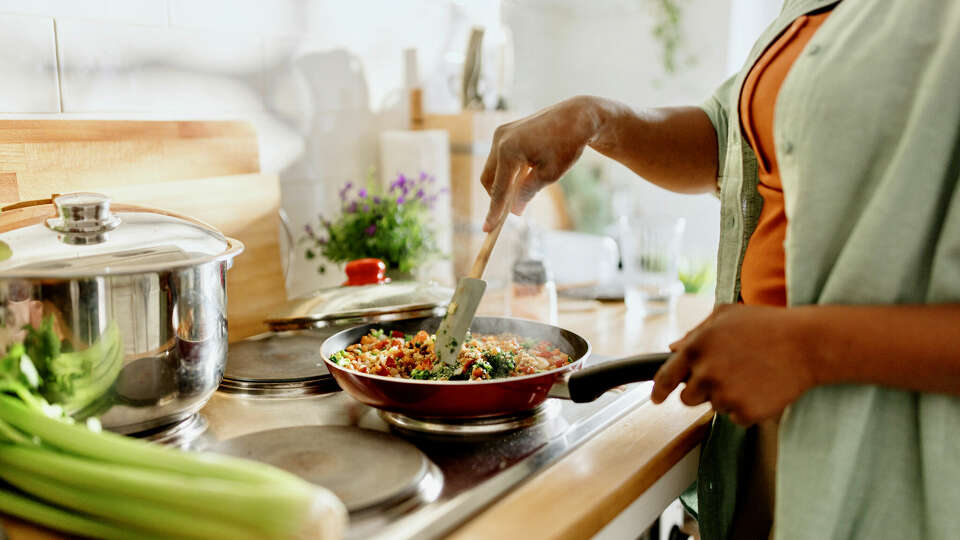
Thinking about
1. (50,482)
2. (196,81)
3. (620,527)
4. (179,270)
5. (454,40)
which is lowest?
(620,527)

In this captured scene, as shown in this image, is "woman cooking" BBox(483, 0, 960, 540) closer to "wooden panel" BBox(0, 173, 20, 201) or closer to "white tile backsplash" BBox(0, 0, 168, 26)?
"wooden panel" BBox(0, 173, 20, 201)

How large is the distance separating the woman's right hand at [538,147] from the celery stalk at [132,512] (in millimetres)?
542

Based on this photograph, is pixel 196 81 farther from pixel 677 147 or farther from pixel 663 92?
pixel 663 92

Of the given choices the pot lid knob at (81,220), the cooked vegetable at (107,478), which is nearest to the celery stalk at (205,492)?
the cooked vegetable at (107,478)

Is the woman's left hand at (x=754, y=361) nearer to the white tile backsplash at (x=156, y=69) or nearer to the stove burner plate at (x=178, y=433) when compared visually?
the stove burner plate at (x=178, y=433)

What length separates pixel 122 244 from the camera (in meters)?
0.74

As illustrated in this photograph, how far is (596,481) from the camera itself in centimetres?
73

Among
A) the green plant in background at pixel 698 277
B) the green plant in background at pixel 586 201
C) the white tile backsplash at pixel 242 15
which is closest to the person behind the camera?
the white tile backsplash at pixel 242 15

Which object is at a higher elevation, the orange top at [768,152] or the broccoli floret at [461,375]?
the orange top at [768,152]

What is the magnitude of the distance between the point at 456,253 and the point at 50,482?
126 centimetres

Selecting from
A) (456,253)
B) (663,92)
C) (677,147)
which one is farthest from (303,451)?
(663,92)

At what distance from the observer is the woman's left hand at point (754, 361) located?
0.64m

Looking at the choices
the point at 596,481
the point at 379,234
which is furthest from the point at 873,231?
the point at 379,234

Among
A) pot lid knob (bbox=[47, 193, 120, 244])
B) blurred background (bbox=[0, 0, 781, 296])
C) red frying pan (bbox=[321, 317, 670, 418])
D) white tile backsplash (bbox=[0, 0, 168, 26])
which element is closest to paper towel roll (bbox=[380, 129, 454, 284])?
blurred background (bbox=[0, 0, 781, 296])
